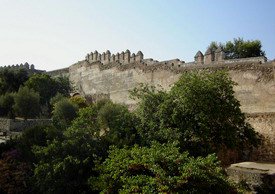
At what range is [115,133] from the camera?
565 inches

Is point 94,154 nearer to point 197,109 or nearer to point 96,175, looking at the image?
point 96,175

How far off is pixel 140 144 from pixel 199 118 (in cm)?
232

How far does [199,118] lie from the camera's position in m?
14.0

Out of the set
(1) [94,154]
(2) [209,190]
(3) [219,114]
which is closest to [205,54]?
(3) [219,114]

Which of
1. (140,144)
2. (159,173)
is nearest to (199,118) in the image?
(140,144)

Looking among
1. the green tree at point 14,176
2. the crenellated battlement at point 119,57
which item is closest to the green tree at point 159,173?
the green tree at point 14,176

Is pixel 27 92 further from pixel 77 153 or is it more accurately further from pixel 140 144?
pixel 140 144

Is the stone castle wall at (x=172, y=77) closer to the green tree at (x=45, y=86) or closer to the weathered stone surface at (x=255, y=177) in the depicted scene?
the green tree at (x=45, y=86)

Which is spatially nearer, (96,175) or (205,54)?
(96,175)

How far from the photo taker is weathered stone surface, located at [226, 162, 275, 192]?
1262cm

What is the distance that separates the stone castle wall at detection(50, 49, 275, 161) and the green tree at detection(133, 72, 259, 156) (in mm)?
2516

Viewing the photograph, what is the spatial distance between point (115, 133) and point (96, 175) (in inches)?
74.3

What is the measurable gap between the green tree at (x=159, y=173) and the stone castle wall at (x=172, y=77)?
6373mm

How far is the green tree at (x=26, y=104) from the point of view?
83.0ft
